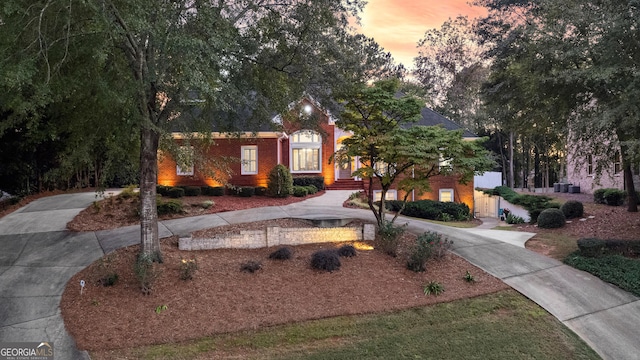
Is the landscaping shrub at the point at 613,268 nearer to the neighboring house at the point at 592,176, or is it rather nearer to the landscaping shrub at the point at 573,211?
the landscaping shrub at the point at 573,211

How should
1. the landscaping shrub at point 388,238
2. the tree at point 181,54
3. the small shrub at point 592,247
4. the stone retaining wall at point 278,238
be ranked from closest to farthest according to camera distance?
the tree at point 181,54 → the landscaping shrub at point 388,238 → the small shrub at point 592,247 → the stone retaining wall at point 278,238

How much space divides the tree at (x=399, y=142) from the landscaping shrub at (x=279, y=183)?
7186 millimetres

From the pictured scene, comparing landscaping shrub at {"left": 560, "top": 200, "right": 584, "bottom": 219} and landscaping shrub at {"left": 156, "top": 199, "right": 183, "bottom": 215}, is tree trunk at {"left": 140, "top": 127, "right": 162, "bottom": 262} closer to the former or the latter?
landscaping shrub at {"left": 156, "top": 199, "right": 183, "bottom": 215}

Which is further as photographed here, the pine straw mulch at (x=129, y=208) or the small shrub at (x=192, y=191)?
the small shrub at (x=192, y=191)

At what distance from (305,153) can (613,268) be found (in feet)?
53.2

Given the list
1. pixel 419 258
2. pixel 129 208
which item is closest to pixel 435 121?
pixel 419 258

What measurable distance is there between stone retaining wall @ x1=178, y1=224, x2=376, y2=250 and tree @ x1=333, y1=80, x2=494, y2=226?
0.87 m

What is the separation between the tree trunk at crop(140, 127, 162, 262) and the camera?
28.8 feet

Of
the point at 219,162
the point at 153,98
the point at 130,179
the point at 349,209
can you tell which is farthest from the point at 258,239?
the point at 130,179

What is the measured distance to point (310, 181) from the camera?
2175 cm

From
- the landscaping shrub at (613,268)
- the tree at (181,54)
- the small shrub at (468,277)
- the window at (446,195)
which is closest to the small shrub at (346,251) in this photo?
the small shrub at (468,277)

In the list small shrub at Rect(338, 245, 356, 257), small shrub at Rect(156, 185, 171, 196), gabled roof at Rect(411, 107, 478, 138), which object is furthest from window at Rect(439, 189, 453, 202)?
small shrub at Rect(156, 185, 171, 196)

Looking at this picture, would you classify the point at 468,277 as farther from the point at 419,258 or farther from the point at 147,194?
the point at 147,194

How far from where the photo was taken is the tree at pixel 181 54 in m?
6.46
